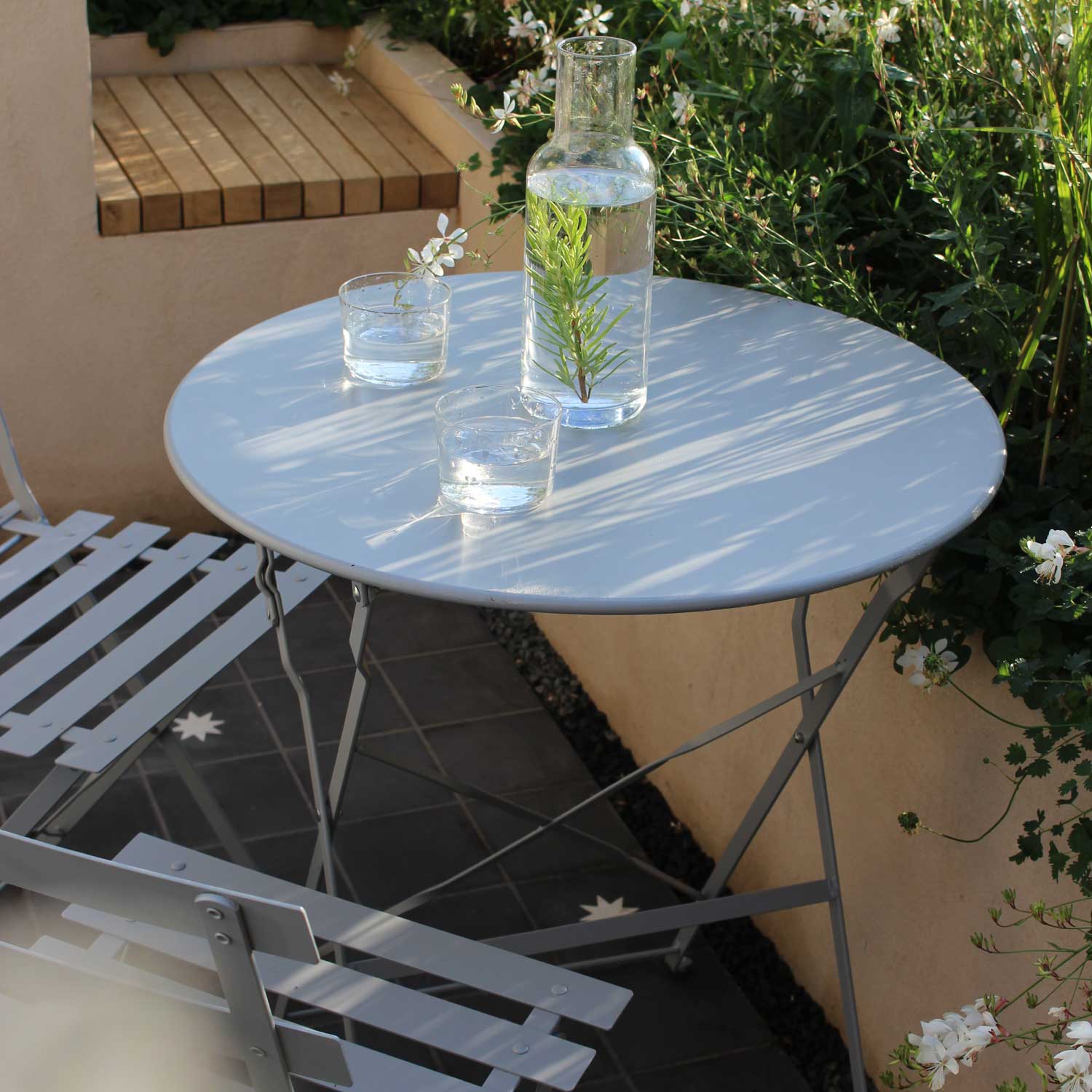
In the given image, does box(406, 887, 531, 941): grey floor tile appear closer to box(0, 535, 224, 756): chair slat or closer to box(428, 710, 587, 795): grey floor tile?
box(428, 710, 587, 795): grey floor tile

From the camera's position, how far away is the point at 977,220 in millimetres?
2107

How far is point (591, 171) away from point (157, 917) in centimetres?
110

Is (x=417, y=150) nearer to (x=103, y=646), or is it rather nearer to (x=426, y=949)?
(x=103, y=646)

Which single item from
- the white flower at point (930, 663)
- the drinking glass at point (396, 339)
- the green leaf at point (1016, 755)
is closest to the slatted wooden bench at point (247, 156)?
the drinking glass at point (396, 339)

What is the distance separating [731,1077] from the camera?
A: 2479 millimetres

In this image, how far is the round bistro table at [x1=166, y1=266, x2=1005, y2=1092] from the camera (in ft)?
5.10

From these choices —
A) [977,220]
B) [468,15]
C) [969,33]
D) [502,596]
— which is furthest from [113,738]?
[468,15]

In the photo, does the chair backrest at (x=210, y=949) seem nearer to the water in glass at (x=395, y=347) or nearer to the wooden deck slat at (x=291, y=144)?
the water in glass at (x=395, y=347)

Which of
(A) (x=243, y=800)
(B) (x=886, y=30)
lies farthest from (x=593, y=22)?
(A) (x=243, y=800)

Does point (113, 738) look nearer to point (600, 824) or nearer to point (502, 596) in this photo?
point (502, 596)

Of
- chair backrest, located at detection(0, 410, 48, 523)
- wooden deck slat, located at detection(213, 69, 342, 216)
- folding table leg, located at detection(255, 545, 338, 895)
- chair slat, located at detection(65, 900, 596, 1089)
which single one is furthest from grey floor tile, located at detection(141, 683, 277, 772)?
chair slat, located at detection(65, 900, 596, 1089)

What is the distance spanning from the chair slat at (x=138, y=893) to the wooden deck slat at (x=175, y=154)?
2.78 m

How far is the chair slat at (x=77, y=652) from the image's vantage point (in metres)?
2.17

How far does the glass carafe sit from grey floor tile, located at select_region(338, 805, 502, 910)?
1331 millimetres
